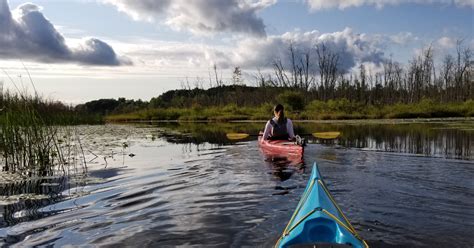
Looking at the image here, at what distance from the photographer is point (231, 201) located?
21.9ft

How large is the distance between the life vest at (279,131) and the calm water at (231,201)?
1.40m

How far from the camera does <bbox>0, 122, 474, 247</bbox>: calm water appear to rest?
4.92 m

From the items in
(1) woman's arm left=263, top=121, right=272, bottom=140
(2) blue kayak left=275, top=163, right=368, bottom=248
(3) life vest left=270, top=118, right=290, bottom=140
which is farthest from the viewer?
(1) woman's arm left=263, top=121, right=272, bottom=140

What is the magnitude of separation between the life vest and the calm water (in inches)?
55.2

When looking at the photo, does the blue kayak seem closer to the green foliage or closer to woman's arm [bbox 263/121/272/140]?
woman's arm [bbox 263/121/272/140]

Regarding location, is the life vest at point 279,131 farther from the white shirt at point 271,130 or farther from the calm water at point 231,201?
the calm water at point 231,201

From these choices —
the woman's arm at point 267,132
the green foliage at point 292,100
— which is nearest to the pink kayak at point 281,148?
the woman's arm at point 267,132

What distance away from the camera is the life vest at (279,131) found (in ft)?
42.4

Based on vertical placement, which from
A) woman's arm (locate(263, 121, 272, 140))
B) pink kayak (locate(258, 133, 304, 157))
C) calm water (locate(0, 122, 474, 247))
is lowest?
calm water (locate(0, 122, 474, 247))

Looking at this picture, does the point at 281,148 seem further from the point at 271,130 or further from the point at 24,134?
the point at 24,134

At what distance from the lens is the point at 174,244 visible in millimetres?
4648

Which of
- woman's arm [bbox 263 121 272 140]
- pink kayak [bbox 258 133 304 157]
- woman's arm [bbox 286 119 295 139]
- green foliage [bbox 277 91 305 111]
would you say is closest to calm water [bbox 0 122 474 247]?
pink kayak [bbox 258 133 304 157]

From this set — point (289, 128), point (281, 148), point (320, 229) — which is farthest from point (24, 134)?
point (320, 229)

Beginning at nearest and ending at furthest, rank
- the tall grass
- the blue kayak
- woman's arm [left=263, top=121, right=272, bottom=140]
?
the blue kayak, the tall grass, woman's arm [left=263, top=121, right=272, bottom=140]
